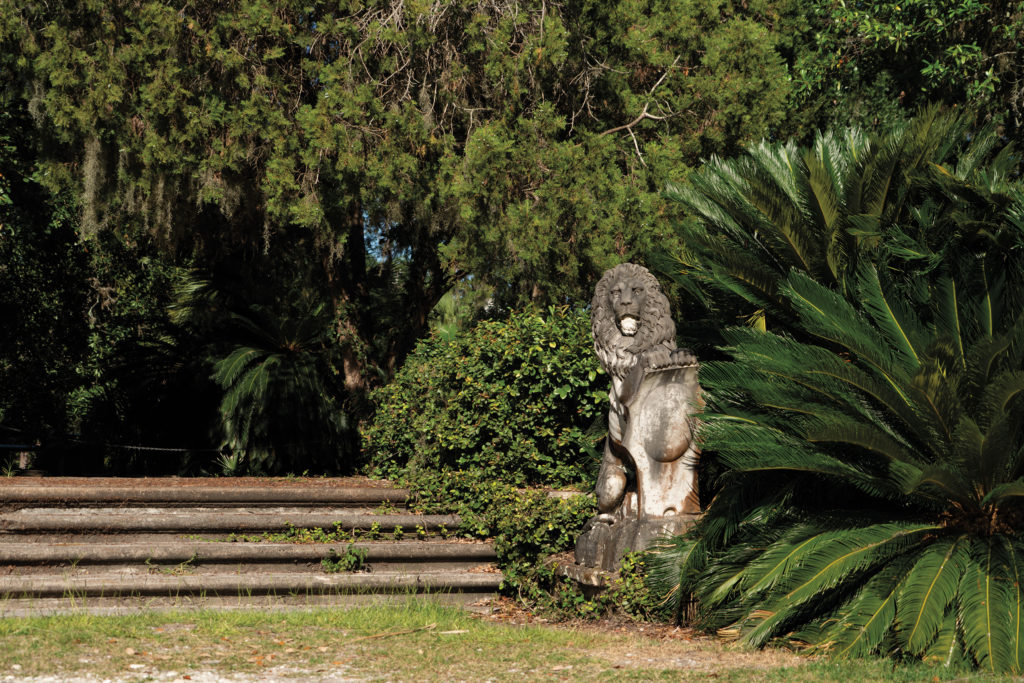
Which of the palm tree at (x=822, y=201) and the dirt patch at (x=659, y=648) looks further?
the palm tree at (x=822, y=201)

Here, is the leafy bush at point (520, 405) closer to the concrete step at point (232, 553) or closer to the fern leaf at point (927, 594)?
the concrete step at point (232, 553)

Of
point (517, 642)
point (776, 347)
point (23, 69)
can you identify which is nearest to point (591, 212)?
point (776, 347)

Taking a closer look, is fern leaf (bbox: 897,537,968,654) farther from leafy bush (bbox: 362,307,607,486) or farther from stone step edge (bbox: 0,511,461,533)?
stone step edge (bbox: 0,511,461,533)

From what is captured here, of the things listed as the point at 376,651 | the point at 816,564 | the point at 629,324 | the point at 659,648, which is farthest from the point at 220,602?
the point at 816,564

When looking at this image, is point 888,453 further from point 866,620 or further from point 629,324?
point 629,324

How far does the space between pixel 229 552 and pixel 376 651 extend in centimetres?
212

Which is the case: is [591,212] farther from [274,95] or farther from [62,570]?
[62,570]

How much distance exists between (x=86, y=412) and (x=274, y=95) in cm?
899

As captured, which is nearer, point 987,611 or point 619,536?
point 987,611

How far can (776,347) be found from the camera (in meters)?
6.56

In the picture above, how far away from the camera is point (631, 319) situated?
762cm

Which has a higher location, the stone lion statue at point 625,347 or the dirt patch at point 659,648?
the stone lion statue at point 625,347

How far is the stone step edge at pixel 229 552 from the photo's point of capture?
24.2ft

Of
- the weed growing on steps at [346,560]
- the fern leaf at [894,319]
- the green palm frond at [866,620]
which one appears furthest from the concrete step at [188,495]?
the fern leaf at [894,319]
